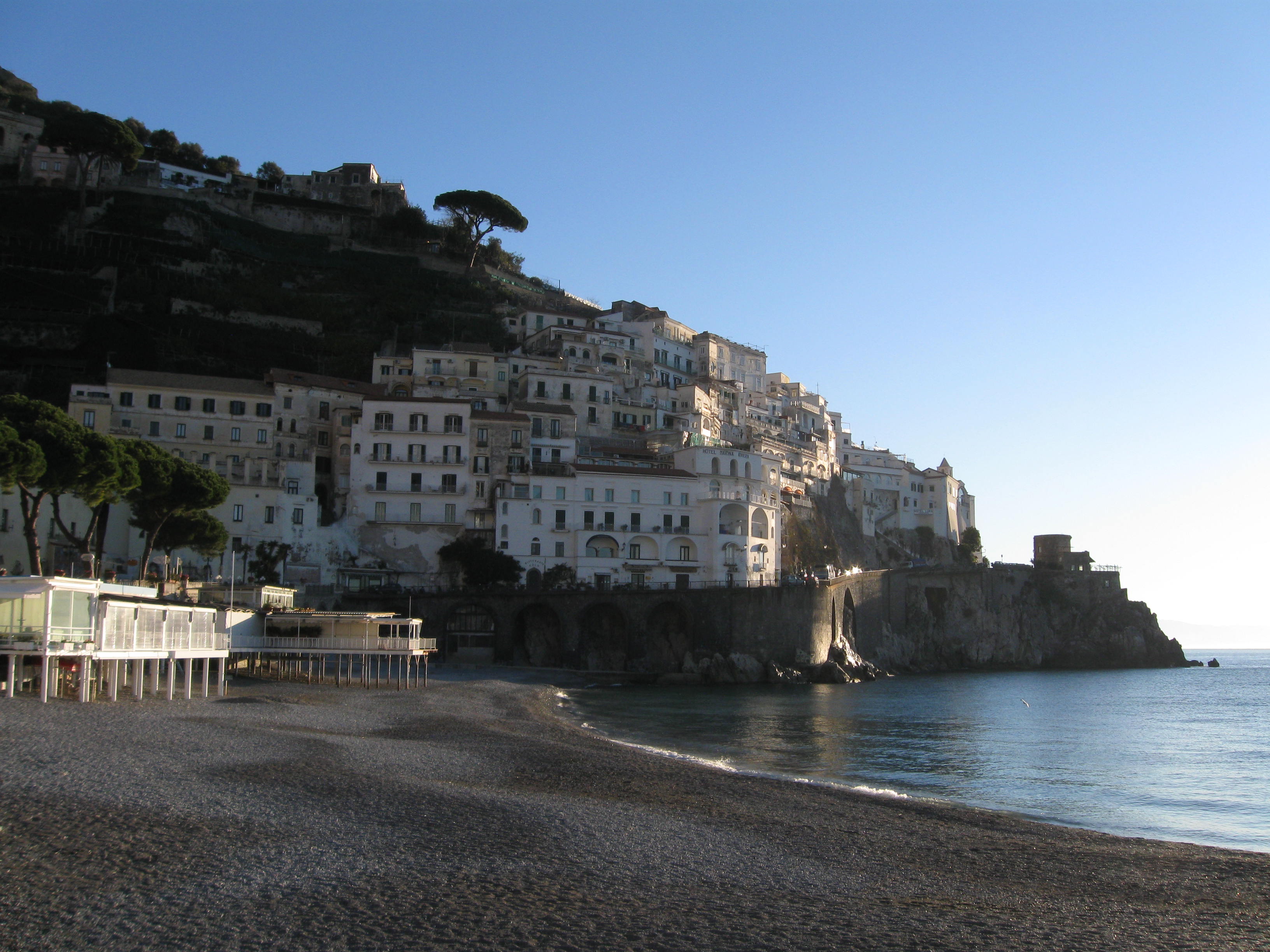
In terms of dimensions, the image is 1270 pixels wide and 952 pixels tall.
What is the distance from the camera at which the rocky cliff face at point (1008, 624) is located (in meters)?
91.7

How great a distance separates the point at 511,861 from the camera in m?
14.7

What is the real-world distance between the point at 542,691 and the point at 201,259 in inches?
2452

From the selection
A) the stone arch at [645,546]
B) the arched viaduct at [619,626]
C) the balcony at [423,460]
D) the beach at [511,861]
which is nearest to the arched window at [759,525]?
the stone arch at [645,546]

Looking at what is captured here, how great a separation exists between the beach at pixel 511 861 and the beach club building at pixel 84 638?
213 centimetres

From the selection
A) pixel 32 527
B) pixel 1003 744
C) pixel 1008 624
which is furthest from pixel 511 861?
pixel 1008 624

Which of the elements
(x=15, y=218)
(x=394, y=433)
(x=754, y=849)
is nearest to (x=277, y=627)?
(x=394, y=433)

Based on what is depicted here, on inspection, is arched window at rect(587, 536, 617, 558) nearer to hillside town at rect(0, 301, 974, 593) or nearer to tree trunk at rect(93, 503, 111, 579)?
hillside town at rect(0, 301, 974, 593)

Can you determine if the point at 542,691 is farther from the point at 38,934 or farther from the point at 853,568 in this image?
the point at 853,568

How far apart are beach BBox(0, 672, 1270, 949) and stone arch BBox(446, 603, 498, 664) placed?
132 feet

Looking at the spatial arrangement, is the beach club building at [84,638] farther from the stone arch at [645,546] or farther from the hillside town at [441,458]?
the stone arch at [645,546]

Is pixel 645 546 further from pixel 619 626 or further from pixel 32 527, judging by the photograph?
pixel 32 527

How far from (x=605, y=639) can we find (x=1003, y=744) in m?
33.1

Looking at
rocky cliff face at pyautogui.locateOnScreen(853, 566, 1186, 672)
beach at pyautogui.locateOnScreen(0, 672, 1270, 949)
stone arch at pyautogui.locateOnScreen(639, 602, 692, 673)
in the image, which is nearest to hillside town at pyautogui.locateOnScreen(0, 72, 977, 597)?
stone arch at pyautogui.locateOnScreen(639, 602, 692, 673)

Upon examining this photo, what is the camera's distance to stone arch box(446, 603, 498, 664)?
65312 mm
